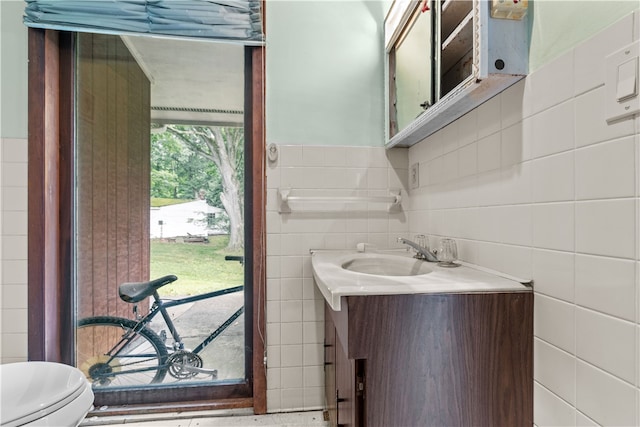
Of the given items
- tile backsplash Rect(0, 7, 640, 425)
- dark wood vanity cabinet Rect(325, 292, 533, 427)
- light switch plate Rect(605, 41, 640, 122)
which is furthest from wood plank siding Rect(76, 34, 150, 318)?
light switch plate Rect(605, 41, 640, 122)

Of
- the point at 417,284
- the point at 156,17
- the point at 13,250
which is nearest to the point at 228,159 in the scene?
the point at 156,17

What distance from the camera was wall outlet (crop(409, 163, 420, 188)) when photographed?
59.0 inches

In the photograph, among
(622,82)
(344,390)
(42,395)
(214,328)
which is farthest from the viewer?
(214,328)

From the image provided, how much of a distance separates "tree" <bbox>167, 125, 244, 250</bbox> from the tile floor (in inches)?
34.7

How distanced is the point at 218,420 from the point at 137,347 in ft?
1.99

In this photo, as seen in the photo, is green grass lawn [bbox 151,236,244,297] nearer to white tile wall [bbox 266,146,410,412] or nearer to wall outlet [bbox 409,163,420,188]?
white tile wall [bbox 266,146,410,412]

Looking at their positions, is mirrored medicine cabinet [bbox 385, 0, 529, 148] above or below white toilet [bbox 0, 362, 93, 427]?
above

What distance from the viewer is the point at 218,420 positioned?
1.45 m

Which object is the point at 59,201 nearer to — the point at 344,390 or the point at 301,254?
the point at 301,254

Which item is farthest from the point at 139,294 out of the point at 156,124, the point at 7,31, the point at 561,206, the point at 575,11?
the point at 575,11

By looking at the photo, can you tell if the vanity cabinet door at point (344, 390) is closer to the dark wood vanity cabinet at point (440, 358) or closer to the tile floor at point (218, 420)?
the dark wood vanity cabinet at point (440, 358)

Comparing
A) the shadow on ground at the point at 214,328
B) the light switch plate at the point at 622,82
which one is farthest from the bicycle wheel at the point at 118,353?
the light switch plate at the point at 622,82

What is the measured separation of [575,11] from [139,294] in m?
2.07

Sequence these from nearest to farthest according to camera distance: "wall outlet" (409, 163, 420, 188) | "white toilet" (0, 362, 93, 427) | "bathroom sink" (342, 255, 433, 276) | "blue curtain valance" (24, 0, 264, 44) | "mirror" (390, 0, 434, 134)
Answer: "white toilet" (0, 362, 93, 427) < "mirror" (390, 0, 434, 134) < "bathroom sink" (342, 255, 433, 276) < "blue curtain valance" (24, 0, 264, 44) < "wall outlet" (409, 163, 420, 188)
